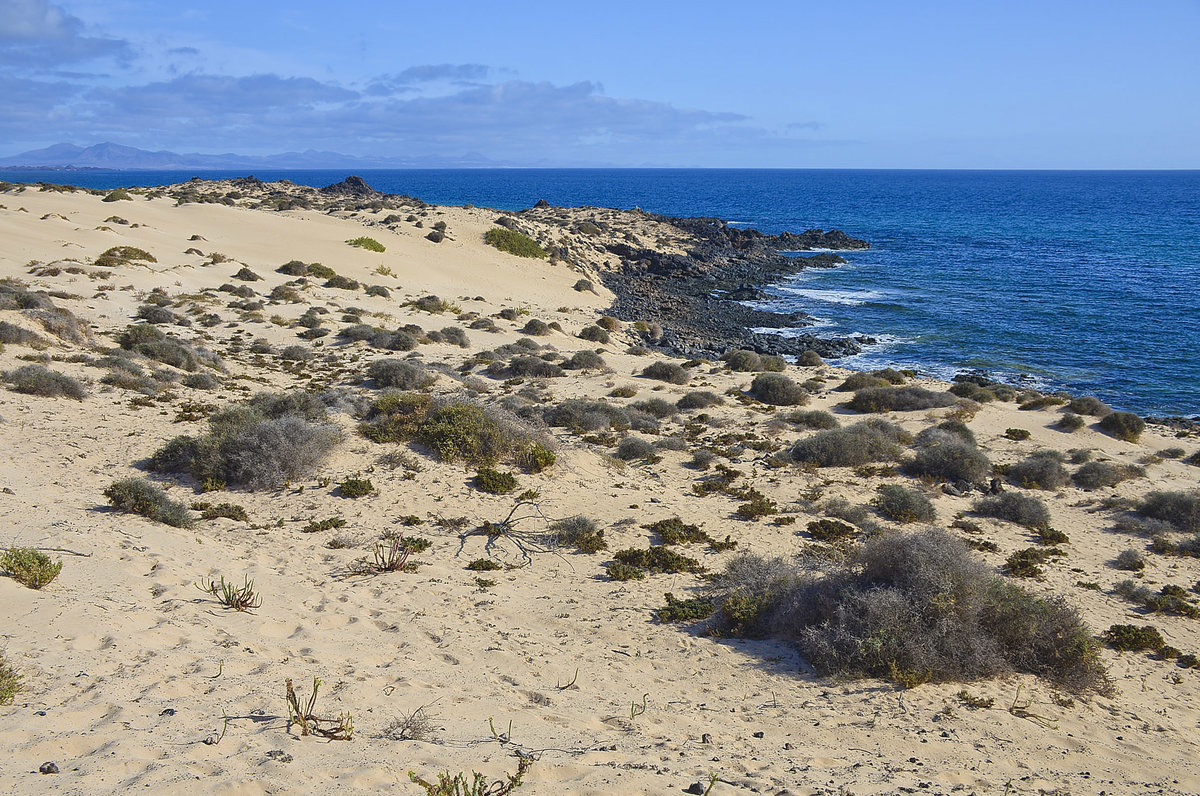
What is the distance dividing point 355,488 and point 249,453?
6.72 feet

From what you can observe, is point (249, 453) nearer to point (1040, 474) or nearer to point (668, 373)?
point (668, 373)

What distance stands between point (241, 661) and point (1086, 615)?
11157 mm

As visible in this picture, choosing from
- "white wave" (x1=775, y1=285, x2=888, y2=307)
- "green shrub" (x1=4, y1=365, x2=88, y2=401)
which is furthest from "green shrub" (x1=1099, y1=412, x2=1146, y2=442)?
"green shrub" (x1=4, y1=365, x2=88, y2=401)

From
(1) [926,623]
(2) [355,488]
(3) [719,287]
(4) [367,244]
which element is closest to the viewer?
(1) [926,623]

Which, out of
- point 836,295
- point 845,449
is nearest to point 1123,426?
point 845,449

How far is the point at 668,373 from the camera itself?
23.1m

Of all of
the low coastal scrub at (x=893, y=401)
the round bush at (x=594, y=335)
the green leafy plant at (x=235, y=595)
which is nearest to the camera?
the green leafy plant at (x=235, y=595)

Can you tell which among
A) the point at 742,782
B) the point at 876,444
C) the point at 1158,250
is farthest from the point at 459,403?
the point at 1158,250

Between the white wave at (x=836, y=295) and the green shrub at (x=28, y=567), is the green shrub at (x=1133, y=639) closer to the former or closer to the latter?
the green shrub at (x=28, y=567)

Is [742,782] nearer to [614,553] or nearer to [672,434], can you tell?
[614,553]

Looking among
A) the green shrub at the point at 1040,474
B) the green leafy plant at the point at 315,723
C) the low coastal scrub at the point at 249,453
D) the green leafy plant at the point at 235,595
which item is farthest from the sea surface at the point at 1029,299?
the green leafy plant at the point at 315,723

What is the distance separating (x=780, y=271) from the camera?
56969 millimetres

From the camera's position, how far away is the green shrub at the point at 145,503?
1058 centimetres

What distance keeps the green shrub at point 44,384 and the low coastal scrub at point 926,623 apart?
47.4 feet
